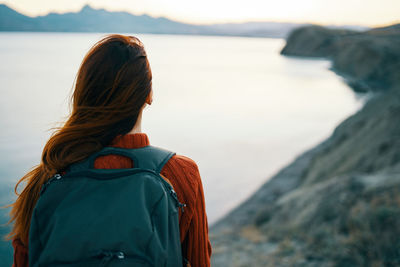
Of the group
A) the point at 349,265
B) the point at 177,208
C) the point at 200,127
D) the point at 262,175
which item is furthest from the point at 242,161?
the point at 177,208

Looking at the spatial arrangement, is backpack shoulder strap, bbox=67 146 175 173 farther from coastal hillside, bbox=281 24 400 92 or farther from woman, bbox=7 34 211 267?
coastal hillside, bbox=281 24 400 92

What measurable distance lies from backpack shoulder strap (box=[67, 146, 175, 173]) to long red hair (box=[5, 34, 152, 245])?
0.03 metres

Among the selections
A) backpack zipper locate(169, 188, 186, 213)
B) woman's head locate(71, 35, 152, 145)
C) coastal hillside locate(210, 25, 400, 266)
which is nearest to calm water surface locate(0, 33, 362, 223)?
woman's head locate(71, 35, 152, 145)

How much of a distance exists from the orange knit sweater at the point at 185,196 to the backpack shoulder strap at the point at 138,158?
0.02 metres

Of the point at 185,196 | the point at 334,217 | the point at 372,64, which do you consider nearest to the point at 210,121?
the point at 334,217

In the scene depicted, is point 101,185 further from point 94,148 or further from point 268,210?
point 268,210

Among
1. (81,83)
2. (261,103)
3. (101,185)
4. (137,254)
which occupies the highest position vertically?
(81,83)

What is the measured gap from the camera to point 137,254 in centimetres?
105

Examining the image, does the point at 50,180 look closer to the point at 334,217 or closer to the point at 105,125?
the point at 105,125

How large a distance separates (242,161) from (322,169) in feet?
19.2

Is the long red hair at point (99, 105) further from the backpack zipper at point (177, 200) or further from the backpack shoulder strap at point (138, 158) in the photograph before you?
the backpack zipper at point (177, 200)

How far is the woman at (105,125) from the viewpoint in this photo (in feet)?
3.78

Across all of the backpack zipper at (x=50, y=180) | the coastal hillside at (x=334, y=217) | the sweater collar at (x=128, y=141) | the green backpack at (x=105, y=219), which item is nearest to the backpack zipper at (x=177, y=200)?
the green backpack at (x=105, y=219)

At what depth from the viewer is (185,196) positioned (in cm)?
125
